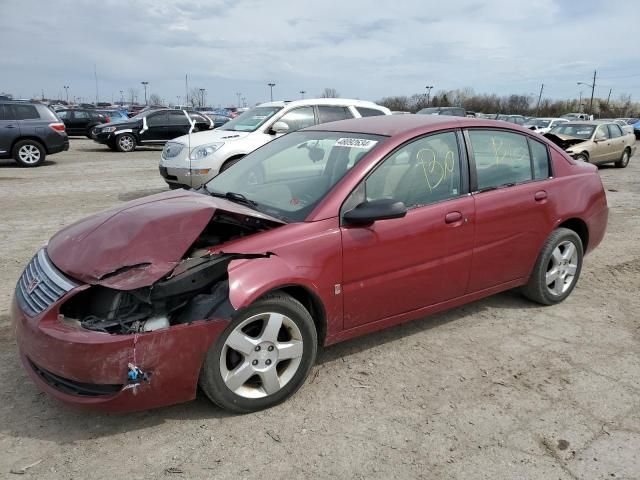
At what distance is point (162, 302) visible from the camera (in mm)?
2742

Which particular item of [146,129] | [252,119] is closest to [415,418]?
[252,119]

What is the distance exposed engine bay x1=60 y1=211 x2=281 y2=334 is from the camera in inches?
104

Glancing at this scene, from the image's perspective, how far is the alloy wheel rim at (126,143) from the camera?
18.9m

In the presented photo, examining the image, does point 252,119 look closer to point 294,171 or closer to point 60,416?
point 294,171

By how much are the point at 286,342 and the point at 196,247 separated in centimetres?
78

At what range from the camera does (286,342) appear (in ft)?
9.75

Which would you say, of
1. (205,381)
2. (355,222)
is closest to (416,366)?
(355,222)

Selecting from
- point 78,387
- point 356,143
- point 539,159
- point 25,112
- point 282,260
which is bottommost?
point 78,387

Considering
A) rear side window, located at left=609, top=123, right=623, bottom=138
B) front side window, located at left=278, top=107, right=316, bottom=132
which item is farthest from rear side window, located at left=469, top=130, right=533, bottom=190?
rear side window, located at left=609, top=123, right=623, bottom=138

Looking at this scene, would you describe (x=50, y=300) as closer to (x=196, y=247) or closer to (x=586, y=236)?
(x=196, y=247)

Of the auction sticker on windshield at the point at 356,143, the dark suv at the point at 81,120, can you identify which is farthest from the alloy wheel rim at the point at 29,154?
the auction sticker on windshield at the point at 356,143

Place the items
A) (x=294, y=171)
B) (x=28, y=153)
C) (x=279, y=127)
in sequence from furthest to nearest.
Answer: (x=28, y=153)
(x=279, y=127)
(x=294, y=171)

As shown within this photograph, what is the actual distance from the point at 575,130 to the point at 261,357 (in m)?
15.5

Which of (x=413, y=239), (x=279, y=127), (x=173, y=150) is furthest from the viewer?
(x=173, y=150)
